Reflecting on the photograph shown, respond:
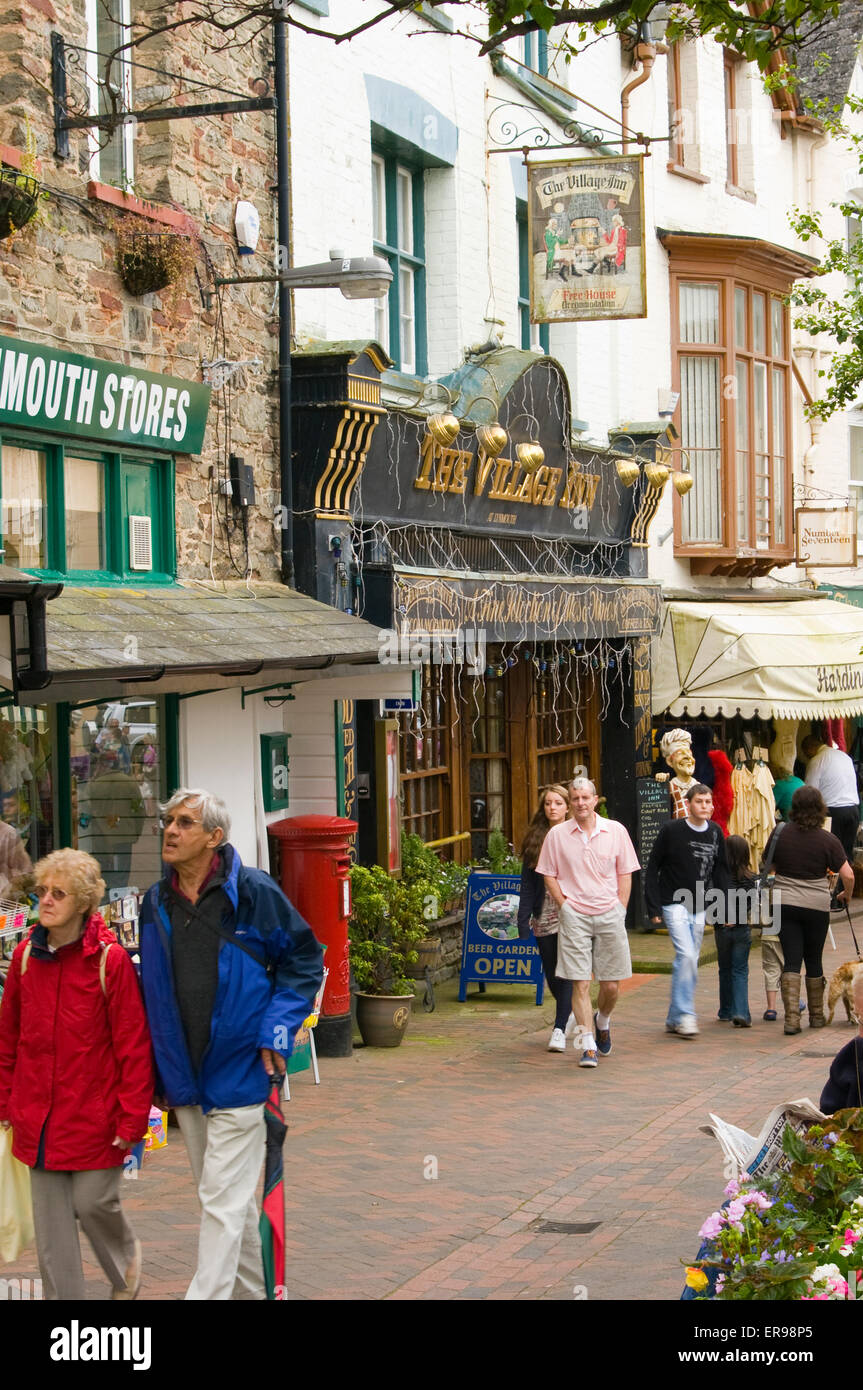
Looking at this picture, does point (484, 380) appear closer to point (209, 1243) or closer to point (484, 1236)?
point (484, 1236)

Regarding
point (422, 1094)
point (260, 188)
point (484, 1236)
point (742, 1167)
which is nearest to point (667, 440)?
point (260, 188)

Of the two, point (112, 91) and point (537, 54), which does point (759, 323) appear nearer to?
point (537, 54)

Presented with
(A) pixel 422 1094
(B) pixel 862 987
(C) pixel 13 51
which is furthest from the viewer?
(A) pixel 422 1094

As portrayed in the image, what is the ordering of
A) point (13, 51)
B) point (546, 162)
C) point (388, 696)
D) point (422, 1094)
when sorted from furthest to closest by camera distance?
point (546, 162), point (388, 696), point (422, 1094), point (13, 51)

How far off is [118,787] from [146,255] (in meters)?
3.04

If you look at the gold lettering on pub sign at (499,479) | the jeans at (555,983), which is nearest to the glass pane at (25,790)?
the jeans at (555,983)

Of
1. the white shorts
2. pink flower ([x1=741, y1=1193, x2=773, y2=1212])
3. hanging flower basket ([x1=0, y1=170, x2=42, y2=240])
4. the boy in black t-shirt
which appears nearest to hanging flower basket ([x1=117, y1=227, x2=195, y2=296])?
hanging flower basket ([x1=0, y1=170, x2=42, y2=240])

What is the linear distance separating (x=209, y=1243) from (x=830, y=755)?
15574 mm

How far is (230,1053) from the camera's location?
18.6ft

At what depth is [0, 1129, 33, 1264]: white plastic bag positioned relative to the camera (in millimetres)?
5891

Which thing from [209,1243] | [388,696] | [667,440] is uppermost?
[667,440]

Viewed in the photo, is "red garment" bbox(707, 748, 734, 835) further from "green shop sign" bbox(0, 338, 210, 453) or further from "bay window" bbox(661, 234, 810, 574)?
"green shop sign" bbox(0, 338, 210, 453)

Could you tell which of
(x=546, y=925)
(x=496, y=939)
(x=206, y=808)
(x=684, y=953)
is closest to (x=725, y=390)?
(x=496, y=939)

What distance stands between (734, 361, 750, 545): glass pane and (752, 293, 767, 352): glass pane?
45 cm
